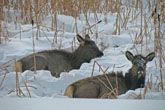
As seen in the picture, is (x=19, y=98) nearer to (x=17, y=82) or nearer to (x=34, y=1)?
(x=17, y=82)

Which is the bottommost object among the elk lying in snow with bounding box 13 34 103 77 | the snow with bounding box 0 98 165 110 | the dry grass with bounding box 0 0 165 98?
the snow with bounding box 0 98 165 110

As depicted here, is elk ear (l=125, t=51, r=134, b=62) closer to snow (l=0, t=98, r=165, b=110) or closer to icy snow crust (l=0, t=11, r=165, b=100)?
icy snow crust (l=0, t=11, r=165, b=100)

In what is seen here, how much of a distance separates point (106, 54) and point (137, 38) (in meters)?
A: 0.32

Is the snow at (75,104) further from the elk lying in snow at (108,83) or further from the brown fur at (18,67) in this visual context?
the brown fur at (18,67)

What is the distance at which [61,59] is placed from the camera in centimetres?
501

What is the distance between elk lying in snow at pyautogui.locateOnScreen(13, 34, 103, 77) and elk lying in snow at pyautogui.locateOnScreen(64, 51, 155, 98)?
0.24 m

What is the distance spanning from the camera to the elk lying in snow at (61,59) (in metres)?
3.91

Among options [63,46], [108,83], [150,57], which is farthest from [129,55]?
[63,46]

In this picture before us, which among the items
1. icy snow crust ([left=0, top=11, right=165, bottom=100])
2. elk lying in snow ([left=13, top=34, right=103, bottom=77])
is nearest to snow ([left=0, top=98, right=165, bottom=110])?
icy snow crust ([left=0, top=11, right=165, bottom=100])

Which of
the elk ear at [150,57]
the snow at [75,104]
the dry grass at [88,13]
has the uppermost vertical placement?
the dry grass at [88,13]

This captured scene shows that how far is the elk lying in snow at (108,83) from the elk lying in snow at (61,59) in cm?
24

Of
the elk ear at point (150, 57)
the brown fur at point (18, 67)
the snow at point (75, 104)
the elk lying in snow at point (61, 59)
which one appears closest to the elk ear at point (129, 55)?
the elk ear at point (150, 57)

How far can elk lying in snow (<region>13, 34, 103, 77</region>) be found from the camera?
3914 millimetres

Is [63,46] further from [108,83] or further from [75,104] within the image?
[75,104]
